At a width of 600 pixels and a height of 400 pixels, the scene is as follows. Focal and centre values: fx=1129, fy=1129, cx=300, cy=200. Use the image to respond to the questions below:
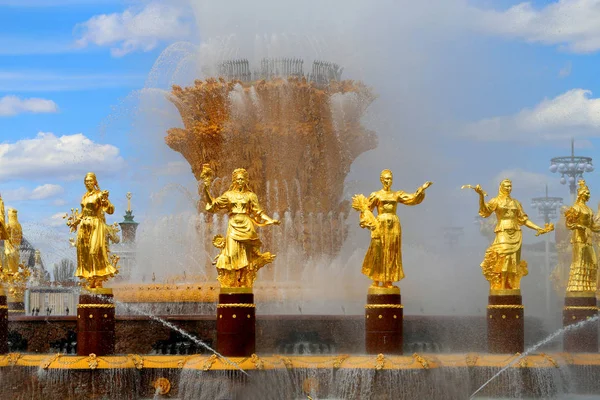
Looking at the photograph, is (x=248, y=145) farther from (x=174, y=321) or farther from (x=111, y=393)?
(x=111, y=393)

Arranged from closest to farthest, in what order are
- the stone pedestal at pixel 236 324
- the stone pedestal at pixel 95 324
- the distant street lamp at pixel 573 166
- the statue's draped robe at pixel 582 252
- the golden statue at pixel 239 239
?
the stone pedestal at pixel 236 324 → the golden statue at pixel 239 239 → the stone pedestal at pixel 95 324 → the statue's draped robe at pixel 582 252 → the distant street lamp at pixel 573 166

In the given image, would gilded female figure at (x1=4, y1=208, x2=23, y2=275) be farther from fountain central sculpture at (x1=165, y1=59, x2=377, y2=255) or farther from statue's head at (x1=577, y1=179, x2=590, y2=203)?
statue's head at (x1=577, y1=179, x2=590, y2=203)

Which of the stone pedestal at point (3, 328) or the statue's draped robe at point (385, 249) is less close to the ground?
the statue's draped robe at point (385, 249)

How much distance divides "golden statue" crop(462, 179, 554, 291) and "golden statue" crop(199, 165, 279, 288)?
12.8ft

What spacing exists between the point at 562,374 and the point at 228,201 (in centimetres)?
674

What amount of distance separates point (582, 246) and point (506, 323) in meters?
3.30

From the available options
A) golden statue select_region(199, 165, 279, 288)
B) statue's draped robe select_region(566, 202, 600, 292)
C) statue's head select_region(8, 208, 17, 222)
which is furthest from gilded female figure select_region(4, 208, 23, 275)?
statue's draped robe select_region(566, 202, 600, 292)

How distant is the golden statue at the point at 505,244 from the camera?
66.0 ft

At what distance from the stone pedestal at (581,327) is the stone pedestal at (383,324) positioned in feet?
15.1

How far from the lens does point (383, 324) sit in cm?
1877

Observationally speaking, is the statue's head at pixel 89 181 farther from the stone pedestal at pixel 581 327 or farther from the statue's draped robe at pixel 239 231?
the stone pedestal at pixel 581 327

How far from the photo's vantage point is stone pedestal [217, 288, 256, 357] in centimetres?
1844

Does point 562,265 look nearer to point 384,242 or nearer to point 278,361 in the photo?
point 384,242

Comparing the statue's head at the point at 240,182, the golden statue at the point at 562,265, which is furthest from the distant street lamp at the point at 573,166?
the statue's head at the point at 240,182
